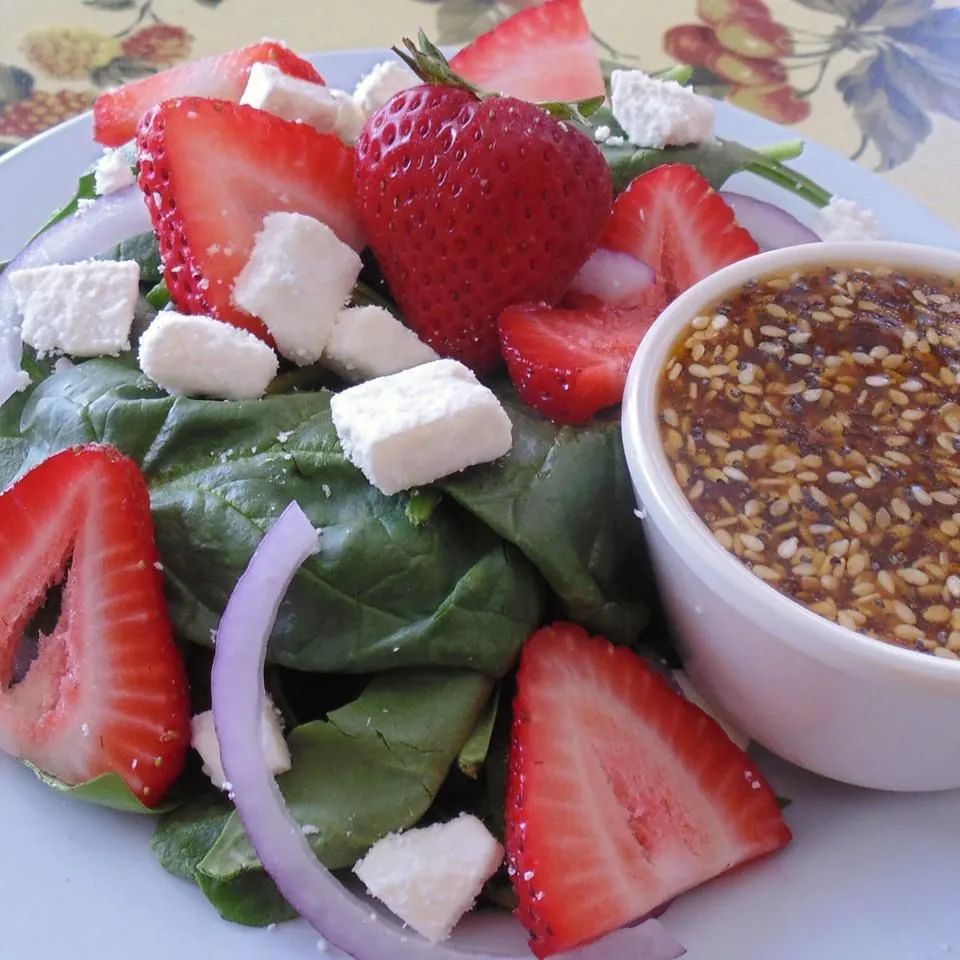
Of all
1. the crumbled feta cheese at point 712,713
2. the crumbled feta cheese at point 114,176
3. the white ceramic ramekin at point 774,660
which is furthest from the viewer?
the crumbled feta cheese at point 114,176

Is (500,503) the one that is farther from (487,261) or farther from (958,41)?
(958,41)

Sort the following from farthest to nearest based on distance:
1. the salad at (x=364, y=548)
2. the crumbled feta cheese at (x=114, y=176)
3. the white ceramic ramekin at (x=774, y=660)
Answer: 1. the crumbled feta cheese at (x=114, y=176)
2. the salad at (x=364, y=548)
3. the white ceramic ramekin at (x=774, y=660)

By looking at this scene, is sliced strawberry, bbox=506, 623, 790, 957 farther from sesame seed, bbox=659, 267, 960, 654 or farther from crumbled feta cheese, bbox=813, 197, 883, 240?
crumbled feta cheese, bbox=813, 197, 883, 240

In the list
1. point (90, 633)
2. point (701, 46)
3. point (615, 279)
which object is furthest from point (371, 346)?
point (701, 46)

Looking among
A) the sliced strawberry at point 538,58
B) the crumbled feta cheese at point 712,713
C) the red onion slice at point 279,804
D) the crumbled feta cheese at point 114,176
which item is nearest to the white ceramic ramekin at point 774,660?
the crumbled feta cheese at point 712,713

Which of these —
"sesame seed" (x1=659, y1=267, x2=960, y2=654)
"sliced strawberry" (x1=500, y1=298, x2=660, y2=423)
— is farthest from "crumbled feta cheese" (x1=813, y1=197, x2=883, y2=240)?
"sliced strawberry" (x1=500, y1=298, x2=660, y2=423)

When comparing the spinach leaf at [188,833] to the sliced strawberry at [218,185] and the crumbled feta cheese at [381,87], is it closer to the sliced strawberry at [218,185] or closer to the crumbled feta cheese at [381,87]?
the sliced strawberry at [218,185]
